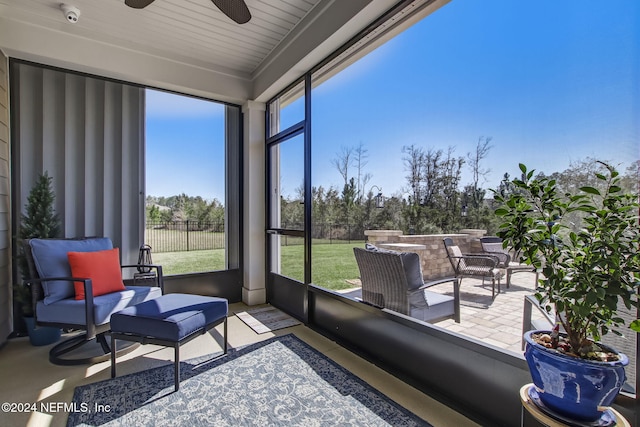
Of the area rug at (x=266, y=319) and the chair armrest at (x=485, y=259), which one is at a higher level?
the chair armrest at (x=485, y=259)

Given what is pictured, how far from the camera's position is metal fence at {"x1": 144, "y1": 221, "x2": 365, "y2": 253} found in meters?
3.33

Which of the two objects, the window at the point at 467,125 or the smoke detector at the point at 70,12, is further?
the smoke detector at the point at 70,12

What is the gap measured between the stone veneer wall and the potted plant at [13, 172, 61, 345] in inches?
127

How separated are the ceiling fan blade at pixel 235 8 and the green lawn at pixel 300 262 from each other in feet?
6.64

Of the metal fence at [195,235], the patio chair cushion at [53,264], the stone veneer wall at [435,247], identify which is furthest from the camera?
the metal fence at [195,235]

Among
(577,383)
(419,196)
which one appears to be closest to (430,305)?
(419,196)

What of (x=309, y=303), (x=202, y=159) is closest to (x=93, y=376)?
(x=309, y=303)

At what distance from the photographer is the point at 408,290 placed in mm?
2338

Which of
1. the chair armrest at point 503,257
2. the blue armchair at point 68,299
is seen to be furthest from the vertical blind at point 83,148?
the chair armrest at point 503,257

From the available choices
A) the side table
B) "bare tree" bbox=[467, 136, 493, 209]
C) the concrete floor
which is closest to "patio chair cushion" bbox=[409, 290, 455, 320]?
the concrete floor

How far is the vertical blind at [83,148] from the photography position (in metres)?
3.12

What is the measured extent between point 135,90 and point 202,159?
104 cm

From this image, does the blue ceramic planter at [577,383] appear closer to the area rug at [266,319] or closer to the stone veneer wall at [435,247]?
the stone veneer wall at [435,247]

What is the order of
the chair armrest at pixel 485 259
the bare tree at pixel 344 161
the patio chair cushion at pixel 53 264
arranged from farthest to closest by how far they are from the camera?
the bare tree at pixel 344 161
the patio chair cushion at pixel 53 264
the chair armrest at pixel 485 259
